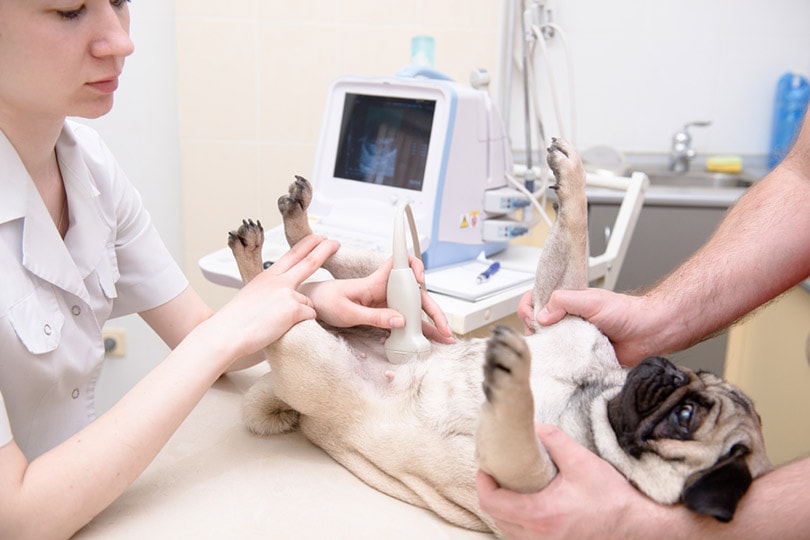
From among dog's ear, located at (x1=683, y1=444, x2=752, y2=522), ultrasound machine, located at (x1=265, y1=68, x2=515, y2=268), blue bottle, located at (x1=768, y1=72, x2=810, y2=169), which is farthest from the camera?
blue bottle, located at (x1=768, y1=72, x2=810, y2=169)

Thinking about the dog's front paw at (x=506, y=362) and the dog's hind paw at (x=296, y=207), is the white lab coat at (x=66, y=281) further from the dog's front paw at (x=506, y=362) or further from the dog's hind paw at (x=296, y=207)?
the dog's front paw at (x=506, y=362)

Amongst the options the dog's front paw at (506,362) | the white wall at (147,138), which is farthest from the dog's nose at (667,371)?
the white wall at (147,138)

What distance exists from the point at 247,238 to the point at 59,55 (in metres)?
0.48

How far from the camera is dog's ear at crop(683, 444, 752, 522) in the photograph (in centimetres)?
91

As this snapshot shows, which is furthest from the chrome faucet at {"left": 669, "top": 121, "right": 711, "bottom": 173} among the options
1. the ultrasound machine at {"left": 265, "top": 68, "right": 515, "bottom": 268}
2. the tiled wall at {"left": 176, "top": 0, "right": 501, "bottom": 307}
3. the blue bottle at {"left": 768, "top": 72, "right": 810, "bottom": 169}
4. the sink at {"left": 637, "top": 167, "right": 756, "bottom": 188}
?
the ultrasound machine at {"left": 265, "top": 68, "right": 515, "bottom": 268}

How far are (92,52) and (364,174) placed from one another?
1093mm

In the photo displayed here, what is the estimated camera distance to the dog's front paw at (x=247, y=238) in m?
1.40

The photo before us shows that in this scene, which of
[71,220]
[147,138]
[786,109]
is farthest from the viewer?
[786,109]

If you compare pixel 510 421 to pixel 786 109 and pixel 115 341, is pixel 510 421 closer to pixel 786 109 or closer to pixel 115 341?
pixel 115 341

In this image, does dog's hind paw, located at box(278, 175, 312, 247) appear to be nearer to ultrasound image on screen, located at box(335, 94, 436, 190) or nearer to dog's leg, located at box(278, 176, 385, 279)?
dog's leg, located at box(278, 176, 385, 279)

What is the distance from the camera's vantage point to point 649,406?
114 cm

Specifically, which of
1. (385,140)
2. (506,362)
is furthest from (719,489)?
(385,140)

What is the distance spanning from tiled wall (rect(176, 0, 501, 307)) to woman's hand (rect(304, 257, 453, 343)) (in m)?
1.68

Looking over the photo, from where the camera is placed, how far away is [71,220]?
126 cm
